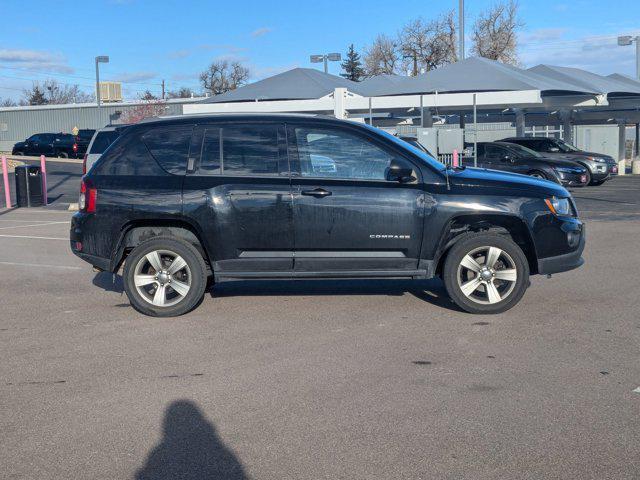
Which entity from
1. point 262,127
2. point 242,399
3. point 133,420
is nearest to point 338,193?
point 262,127

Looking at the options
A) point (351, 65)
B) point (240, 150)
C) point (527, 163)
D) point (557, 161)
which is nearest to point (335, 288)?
point (240, 150)

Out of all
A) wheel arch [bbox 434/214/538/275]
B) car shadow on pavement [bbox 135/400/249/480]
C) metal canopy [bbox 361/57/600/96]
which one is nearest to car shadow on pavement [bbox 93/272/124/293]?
wheel arch [bbox 434/214/538/275]

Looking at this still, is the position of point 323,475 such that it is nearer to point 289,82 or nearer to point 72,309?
point 72,309

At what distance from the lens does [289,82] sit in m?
26.6

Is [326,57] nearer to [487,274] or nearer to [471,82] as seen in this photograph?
[471,82]

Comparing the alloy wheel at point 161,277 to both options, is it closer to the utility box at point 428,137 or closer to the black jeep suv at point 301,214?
the black jeep suv at point 301,214

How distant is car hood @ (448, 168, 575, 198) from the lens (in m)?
7.75

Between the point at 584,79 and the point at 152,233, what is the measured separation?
2480 cm

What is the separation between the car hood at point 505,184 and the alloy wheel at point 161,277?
2.76 metres

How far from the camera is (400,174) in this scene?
759 centimetres

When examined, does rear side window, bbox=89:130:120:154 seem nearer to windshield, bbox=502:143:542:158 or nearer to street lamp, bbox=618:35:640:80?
windshield, bbox=502:143:542:158

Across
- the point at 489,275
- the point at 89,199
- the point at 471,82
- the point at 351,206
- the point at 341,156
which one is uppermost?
the point at 471,82

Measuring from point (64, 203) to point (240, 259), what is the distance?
16.0m

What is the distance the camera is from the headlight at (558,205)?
782cm
